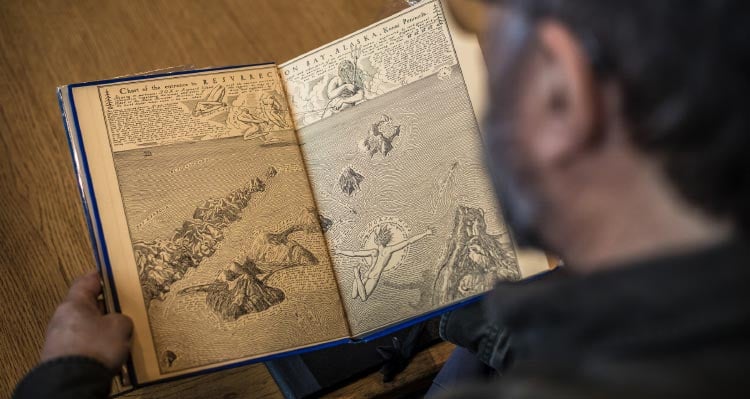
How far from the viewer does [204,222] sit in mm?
586

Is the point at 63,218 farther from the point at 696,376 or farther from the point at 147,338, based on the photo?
the point at 696,376

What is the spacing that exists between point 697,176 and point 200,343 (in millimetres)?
433

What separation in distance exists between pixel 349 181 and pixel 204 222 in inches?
5.7

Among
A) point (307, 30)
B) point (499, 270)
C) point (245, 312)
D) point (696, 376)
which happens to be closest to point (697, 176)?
point (696, 376)

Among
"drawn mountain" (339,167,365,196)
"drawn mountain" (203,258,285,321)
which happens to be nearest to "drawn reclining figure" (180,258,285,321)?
"drawn mountain" (203,258,285,321)

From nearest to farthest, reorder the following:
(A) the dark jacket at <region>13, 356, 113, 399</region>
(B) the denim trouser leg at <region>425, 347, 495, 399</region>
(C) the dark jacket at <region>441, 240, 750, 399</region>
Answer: (C) the dark jacket at <region>441, 240, 750, 399</region>
(A) the dark jacket at <region>13, 356, 113, 399</region>
(B) the denim trouser leg at <region>425, 347, 495, 399</region>

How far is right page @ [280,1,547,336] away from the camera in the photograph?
23.5 inches

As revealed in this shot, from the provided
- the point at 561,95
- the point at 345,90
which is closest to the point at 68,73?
the point at 345,90

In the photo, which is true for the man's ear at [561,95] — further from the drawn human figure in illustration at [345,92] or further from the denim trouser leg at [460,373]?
the denim trouser leg at [460,373]

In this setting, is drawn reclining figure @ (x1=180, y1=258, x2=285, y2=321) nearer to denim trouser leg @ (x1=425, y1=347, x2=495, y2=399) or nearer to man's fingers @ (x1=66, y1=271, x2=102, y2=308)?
man's fingers @ (x1=66, y1=271, x2=102, y2=308)

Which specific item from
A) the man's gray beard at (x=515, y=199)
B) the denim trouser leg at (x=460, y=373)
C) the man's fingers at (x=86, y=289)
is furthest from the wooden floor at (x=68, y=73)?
the man's gray beard at (x=515, y=199)

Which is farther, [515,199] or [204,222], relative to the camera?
[204,222]

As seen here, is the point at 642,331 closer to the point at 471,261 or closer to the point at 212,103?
the point at 471,261

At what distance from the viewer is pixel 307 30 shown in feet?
2.59
